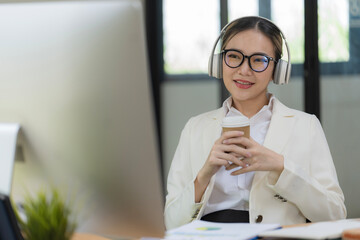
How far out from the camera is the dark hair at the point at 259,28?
1.78 meters

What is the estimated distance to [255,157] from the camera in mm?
1510

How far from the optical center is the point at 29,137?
0.96 meters

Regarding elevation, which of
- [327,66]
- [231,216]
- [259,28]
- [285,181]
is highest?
[259,28]

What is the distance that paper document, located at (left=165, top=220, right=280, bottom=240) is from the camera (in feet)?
3.83

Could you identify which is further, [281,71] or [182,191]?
[281,71]

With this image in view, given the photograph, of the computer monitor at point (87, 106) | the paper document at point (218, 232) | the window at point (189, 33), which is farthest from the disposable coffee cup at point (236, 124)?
the window at point (189, 33)

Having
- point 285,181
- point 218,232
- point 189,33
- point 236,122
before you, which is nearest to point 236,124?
point 236,122

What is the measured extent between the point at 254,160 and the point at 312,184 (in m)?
0.21

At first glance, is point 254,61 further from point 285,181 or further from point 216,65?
point 285,181

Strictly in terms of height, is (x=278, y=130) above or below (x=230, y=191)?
above

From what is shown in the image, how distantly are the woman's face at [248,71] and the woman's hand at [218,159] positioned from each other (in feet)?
0.90

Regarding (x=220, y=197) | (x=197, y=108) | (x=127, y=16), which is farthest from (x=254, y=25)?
(x=197, y=108)

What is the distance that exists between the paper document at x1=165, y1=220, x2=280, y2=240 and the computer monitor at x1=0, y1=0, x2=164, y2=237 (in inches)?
10.4

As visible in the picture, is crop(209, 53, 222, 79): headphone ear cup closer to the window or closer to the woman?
the woman
